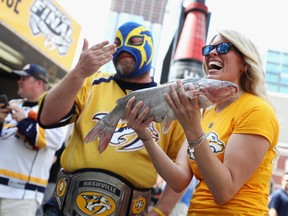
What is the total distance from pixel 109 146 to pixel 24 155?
1702 mm

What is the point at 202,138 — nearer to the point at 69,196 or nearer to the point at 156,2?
the point at 69,196

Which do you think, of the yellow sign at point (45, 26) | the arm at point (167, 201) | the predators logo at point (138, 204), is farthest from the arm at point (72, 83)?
the yellow sign at point (45, 26)

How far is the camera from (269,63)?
8512cm

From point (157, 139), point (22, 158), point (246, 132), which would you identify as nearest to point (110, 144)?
point (157, 139)

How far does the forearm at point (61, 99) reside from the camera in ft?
5.90

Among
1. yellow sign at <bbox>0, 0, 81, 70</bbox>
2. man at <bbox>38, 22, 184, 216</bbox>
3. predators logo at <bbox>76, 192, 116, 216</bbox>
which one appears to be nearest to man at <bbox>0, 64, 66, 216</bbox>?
man at <bbox>38, 22, 184, 216</bbox>

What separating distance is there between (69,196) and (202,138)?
84 centimetres

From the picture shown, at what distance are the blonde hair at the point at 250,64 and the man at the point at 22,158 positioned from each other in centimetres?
211

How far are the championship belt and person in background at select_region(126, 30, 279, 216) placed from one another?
0.24 metres

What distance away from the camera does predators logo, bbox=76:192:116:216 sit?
1789mm

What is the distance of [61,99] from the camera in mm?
1844

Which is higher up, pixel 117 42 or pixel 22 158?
pixel 117 42

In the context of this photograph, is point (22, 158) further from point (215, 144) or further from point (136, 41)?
point (215, 144)

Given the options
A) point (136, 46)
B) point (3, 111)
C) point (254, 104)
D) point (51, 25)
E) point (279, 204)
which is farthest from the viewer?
point (51, 25)
